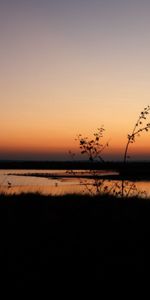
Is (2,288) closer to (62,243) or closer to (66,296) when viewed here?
(66,296)

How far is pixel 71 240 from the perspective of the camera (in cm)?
1202

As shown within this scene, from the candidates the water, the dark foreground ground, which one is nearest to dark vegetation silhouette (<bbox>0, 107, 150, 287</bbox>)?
the dark foreground ground

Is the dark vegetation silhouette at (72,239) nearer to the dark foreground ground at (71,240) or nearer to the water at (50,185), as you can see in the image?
the dark foreground ground at (71,240)

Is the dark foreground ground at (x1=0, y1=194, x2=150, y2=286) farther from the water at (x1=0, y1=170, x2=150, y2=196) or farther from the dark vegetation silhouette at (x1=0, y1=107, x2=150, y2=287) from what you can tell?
the water at (x1=0, y1=170, x2=150, y2=196)

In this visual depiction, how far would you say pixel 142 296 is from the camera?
28.5 feet

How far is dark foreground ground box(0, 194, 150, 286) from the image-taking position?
1002 centimetres

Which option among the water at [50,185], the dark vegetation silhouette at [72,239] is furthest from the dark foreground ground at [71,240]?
the water at [50,185]

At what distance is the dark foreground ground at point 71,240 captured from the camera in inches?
394

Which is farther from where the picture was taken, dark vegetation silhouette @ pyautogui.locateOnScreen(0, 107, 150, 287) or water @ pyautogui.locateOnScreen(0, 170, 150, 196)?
water @ pyautogui.locateOnScreen(0, 170, 150, 196)

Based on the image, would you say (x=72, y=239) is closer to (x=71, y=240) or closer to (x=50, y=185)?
(x=71, y=240)

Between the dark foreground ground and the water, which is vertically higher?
the water

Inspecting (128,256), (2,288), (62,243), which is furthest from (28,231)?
(2,288)

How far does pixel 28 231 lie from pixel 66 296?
445cm

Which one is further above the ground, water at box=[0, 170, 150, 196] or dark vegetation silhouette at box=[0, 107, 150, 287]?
water at box=[0, 170, 150, 196]
